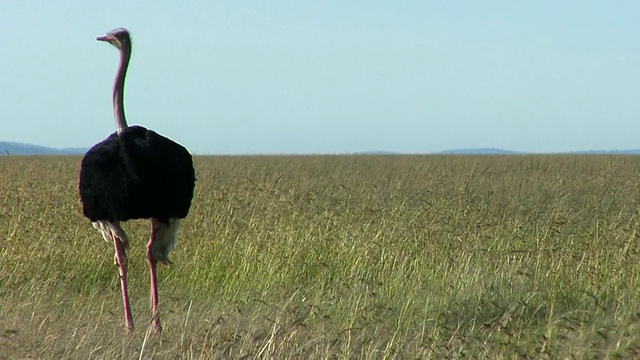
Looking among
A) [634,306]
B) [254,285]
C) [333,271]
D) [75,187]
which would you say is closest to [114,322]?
[254,285]

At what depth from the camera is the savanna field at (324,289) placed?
13.5ft

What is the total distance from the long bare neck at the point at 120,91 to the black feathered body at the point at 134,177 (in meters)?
0.08

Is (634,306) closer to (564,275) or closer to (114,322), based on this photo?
(564,275)

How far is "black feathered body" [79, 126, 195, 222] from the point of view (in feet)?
16.5

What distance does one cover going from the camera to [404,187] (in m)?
15.5

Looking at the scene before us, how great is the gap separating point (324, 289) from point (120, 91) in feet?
6.22

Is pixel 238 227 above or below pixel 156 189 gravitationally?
below

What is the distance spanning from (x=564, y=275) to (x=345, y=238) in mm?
1719

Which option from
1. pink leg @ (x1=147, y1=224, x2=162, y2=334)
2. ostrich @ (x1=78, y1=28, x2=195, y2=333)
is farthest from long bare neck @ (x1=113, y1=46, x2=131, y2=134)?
pink leg @ (x1=147, y1=224, x2=162, y2=334)

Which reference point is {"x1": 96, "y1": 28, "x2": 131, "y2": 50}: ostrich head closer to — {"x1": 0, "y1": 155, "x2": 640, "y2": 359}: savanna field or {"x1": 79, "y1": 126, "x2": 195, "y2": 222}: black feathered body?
{"x1": 79, "y1": 126, "x2": 195, "y2": 222}: black feathered body

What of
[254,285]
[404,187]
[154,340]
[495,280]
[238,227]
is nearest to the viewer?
[154,340]

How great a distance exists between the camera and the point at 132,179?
16.4 ft

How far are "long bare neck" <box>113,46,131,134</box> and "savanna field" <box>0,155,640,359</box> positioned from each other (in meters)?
1.12

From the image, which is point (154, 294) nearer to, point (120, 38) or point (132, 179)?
point (132, 179)
